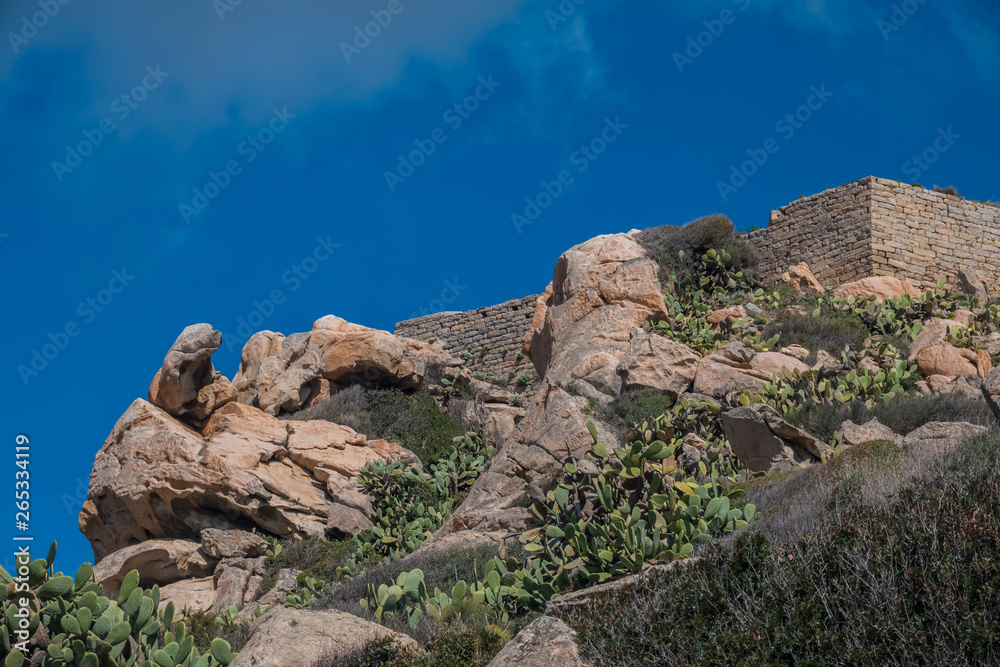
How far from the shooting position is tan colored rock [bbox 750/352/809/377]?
15174 mm

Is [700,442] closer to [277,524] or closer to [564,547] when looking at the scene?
[564,547]

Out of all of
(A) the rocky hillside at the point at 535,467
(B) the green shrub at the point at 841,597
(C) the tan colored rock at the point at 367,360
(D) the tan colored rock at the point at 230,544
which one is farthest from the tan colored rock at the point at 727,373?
(C) the tan colored rock at the point at 367,360

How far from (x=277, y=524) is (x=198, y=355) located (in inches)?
180

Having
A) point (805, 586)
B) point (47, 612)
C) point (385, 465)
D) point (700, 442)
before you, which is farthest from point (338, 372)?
point (805, 586)

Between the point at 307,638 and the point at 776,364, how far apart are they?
31.4 ft

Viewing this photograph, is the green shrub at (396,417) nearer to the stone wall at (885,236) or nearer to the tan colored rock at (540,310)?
the tan colored rock at (540,310)

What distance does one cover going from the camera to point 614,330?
17.4 metres

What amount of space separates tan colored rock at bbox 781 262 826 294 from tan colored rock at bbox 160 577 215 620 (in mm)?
12416

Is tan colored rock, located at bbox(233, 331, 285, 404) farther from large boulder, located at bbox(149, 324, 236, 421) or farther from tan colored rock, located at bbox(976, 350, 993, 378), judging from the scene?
tan colored rock, located at bbox(976, 350, 993, 378)

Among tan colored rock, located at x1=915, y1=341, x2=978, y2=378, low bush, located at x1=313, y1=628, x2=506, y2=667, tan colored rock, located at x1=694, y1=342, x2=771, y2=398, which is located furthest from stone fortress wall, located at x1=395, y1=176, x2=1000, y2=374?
low bush, located at x1=313, y1=628, x2=506, y2=667

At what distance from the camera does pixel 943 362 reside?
49.0 ft

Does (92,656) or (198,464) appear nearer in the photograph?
(92,656)

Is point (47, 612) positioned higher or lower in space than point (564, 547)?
higher

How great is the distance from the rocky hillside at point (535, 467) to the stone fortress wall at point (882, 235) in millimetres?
915
